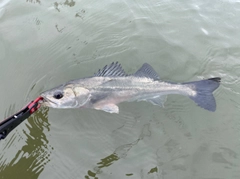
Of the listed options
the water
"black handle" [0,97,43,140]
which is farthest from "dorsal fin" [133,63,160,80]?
"black handle" [0,97,43,140]

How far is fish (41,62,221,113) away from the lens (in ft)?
14.6

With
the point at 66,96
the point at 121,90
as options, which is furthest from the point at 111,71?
the point at 66,96

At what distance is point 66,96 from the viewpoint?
437 centimetres

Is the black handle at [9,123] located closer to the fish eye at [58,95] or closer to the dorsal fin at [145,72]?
the fish eye at [58,95]

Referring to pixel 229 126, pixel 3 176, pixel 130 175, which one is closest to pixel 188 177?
pixel 130 175

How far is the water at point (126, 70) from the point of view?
439 cm

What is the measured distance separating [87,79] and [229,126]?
258 cm

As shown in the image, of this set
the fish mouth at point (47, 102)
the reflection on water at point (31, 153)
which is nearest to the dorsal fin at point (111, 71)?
the fish mouth at point (47, 102)

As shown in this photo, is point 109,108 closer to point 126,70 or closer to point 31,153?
point 126,70

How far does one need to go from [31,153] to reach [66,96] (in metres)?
1.09

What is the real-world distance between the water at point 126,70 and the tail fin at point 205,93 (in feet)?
1.71

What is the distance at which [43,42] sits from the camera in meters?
6.18

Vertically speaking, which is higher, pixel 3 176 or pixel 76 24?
pixel 76 24

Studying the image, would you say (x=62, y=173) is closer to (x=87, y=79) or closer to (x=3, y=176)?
(x=3, y=176)
